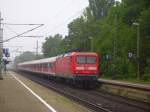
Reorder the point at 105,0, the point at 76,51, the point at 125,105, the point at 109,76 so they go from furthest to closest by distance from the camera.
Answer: the point at 105,0 → the point at 109,76 → the point at 76,51 → the point at 125,105

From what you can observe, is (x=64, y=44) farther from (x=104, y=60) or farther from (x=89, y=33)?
(x=104, y=60)

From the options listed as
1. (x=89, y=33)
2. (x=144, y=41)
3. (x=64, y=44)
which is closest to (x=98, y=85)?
(x=144, y=41)

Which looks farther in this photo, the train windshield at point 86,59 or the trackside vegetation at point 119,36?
the trackside vegetation at point 119,36

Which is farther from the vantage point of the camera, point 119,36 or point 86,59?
point 119,36

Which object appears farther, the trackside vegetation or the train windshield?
the trackside vegetation

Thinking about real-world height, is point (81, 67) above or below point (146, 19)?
below

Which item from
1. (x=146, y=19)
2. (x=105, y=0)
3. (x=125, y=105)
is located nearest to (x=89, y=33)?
(x=105, y=0)

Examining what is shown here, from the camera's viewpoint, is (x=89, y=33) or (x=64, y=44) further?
(x=64, y=44)

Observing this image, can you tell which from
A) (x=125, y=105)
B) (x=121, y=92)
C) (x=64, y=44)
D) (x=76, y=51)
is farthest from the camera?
(x=64, y=44)

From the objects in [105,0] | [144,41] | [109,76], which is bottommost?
[109,76]

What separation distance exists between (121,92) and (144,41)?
31.0 meters

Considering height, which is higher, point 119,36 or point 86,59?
point 119,36

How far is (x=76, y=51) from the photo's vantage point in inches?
1476

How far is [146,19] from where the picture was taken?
62.9m
